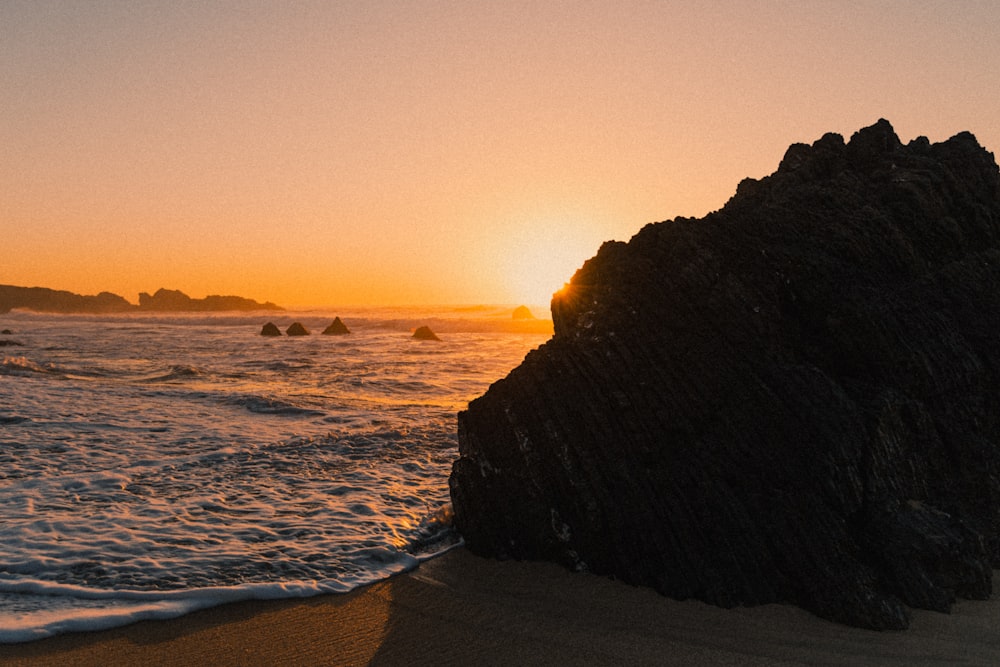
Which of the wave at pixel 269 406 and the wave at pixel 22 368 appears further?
the wave at pixel 22 368

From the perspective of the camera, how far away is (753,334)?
5488 mm

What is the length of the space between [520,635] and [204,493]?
4829 mm

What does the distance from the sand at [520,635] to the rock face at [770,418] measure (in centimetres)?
20

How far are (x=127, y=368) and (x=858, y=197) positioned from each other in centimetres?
2239

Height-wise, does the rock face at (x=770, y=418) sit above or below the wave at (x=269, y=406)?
above

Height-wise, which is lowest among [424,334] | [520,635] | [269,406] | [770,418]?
[520,635]

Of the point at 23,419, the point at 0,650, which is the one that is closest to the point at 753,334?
the point at 0,650

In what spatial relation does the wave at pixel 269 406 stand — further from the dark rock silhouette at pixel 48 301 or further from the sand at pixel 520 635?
the dark rock silhouette at pixel 48 301

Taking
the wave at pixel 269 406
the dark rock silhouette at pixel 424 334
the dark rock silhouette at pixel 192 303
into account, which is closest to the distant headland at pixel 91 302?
the dark rock silhouette at pixel 192 303

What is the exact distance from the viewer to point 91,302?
135 metres

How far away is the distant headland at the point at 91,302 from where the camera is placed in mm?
123438

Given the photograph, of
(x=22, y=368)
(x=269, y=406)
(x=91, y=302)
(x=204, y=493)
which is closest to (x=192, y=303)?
(x=91, y=302)

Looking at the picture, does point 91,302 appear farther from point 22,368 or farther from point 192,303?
point 22,368

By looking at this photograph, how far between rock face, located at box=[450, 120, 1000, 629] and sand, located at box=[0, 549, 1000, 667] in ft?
0.67
